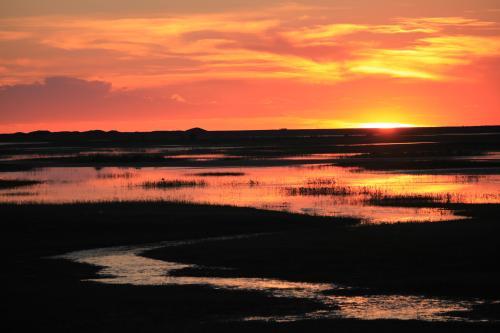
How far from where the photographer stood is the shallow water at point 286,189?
42.4 metres

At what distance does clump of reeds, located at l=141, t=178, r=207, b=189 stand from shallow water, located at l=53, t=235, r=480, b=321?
2720 centimetres

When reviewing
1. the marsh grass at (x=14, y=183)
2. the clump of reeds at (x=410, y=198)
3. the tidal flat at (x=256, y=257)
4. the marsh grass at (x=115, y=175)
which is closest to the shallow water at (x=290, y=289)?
the tidal flat at (x=256, y=257)

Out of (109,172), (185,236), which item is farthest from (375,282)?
(109,172)

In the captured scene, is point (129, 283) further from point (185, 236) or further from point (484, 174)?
point (484, 174)

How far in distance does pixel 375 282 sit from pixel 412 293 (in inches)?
61.7

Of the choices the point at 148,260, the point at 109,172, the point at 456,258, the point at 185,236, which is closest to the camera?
the point at 456,258

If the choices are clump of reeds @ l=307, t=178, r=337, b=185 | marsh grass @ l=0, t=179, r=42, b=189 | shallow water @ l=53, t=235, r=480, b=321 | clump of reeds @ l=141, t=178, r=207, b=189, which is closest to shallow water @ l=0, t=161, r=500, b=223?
clump of reeds @ l=307, t=178, r=337, b=185

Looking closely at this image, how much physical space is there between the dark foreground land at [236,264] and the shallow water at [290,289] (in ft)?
1.82

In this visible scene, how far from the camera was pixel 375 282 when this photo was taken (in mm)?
23562

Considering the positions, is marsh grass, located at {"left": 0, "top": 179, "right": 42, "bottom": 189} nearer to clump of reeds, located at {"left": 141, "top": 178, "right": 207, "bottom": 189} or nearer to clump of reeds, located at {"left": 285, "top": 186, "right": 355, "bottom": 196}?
clump of reeds, located at {"left": 141, "top": 178, "right": 207, "bottom": 189}

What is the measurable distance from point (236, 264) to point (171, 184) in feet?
108

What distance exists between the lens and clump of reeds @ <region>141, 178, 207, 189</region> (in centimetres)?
5769

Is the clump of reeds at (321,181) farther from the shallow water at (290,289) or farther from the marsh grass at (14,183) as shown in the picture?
the shallow water at (290,289)

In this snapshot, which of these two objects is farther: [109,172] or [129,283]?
[109,172]
